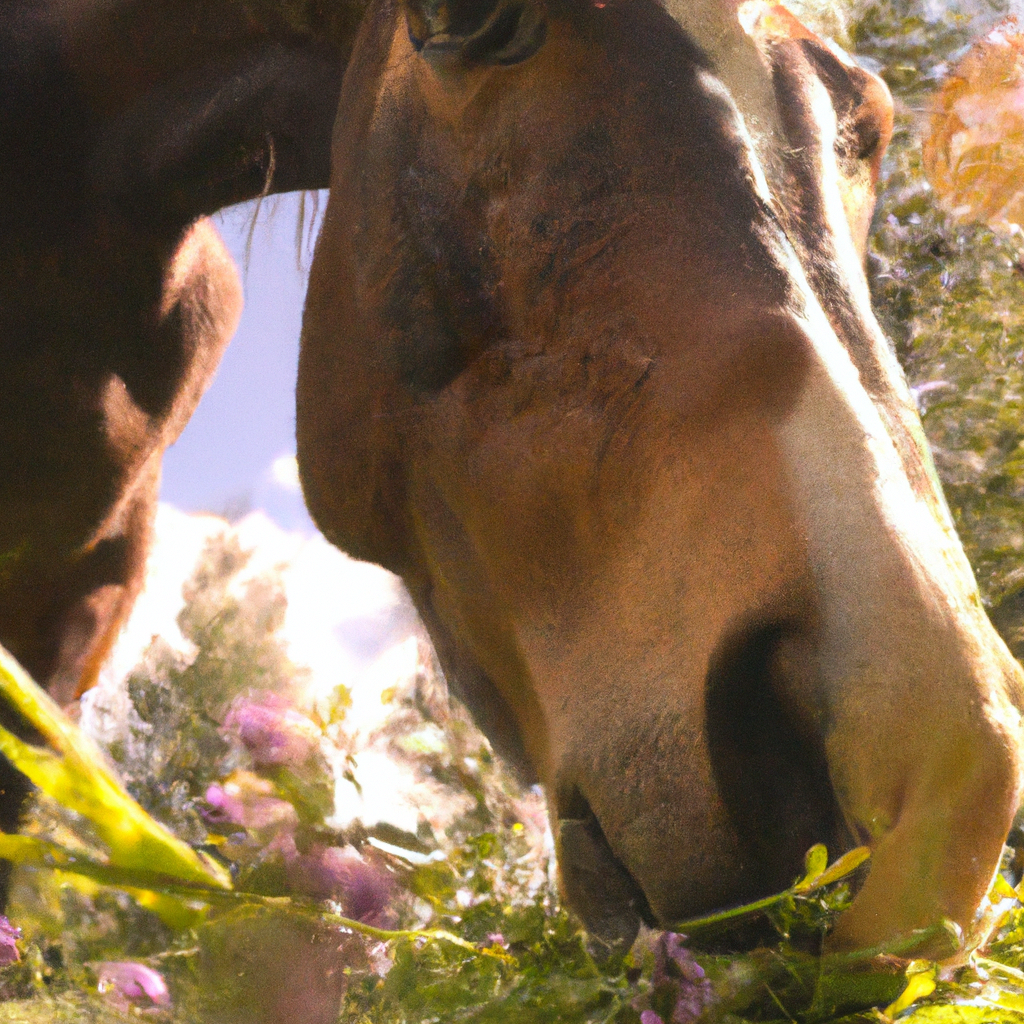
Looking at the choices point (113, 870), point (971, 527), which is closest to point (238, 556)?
point (113, 870)

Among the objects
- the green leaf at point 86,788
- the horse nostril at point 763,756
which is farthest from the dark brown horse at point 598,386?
the green leaf at point 86,788

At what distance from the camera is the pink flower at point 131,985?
0.43 meters

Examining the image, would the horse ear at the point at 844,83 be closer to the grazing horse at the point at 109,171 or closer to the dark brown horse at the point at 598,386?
the dark brown horse at the point at 598,386

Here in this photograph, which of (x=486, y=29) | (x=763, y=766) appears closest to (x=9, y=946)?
(x=763, y=766)

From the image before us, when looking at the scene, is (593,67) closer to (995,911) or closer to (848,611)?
(848,611)

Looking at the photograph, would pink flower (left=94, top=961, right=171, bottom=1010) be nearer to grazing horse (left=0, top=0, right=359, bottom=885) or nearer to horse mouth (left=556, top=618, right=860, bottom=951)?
horse mouth (left=556, top=618, right=860, bottom=951)

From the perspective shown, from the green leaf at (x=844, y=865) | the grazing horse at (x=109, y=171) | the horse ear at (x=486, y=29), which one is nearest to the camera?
the green leaf at (x=844, y=865)

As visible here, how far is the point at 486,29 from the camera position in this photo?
2.45 feet

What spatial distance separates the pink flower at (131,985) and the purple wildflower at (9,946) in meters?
0.17

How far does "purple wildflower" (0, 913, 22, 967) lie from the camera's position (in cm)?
58

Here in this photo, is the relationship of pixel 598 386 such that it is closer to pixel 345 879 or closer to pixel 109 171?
pixel 345 879

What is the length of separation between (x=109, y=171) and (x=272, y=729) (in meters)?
0.79

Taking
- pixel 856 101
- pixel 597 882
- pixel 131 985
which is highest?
pixel 856 101

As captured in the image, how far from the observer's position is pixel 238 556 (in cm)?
68
